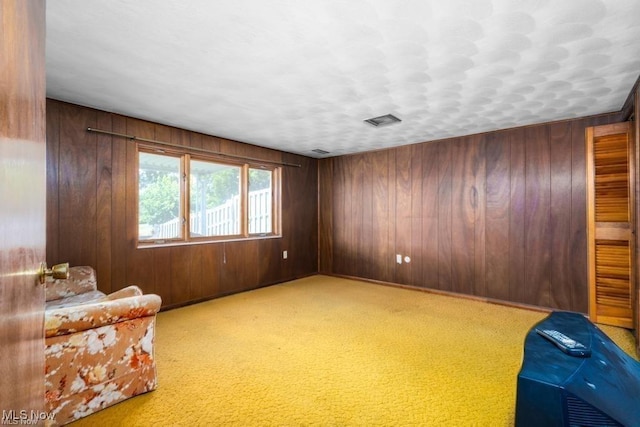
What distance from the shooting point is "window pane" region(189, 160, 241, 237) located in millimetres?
4043

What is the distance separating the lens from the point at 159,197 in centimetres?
369

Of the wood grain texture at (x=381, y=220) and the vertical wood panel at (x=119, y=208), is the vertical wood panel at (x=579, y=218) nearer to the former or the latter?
the wood grain texture at (x=381, y=220)

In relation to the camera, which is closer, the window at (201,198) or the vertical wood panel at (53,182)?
the vertical wood panel at (53,182)

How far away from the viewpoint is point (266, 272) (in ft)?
15.9

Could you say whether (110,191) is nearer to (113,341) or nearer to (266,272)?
(113,341)

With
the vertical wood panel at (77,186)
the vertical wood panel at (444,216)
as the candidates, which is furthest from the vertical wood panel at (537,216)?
the vertical wood panel at (77,186)

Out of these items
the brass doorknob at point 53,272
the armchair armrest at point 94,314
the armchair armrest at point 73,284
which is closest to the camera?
the brass doorknob at point 53,272

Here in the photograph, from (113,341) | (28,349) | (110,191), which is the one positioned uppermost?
(110,191)

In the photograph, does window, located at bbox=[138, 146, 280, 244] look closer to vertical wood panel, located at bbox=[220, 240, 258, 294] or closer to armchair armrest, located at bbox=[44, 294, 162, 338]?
vertical wood panel, located at bbox=[220, 240, 258, 294]

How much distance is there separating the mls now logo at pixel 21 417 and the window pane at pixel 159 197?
299 cm

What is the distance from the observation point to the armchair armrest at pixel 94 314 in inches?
64.9

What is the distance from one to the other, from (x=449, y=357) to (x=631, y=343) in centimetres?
167

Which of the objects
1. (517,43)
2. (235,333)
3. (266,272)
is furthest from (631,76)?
(266,272)

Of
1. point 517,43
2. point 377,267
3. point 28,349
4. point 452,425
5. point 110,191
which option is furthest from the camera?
point 377,267
